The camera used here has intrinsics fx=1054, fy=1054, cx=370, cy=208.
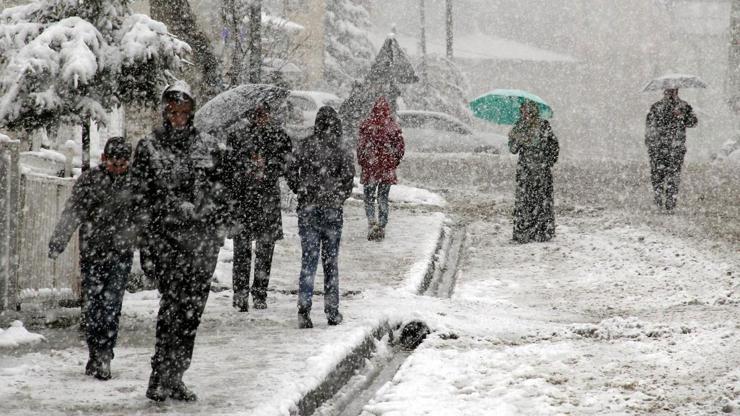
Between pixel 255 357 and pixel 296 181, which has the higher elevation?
pixel 296 181

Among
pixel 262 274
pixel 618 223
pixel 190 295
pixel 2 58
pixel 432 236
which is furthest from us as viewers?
pixel 618 223

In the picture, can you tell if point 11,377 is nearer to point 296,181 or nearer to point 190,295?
point 190,295

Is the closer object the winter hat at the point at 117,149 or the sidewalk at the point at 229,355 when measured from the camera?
the sidewalk at the point at 229,355

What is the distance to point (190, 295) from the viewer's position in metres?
6.07

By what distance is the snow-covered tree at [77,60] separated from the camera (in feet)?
33.8

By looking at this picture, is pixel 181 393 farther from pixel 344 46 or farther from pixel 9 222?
pixel 344 46

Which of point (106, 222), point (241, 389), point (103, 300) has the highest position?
point (106, 222)

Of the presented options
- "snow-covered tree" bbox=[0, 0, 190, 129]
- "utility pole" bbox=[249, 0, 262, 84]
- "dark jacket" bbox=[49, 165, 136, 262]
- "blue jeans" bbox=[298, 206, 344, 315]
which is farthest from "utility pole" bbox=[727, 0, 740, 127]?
"dark jacket" bbox=[49, 165, 136, 262]

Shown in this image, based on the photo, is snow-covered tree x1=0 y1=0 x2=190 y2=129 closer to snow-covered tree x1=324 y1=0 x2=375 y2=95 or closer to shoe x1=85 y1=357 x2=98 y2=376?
shoe x1=85 y1=357 x2=98 y2=376

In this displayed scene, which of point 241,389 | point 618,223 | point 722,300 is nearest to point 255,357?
point 241,389

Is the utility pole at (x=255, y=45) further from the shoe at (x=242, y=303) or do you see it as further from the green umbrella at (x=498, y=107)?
the shoe at (x=242, y=303)

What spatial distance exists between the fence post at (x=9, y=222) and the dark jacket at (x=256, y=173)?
1721 mm

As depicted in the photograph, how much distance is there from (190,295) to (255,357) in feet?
4.80

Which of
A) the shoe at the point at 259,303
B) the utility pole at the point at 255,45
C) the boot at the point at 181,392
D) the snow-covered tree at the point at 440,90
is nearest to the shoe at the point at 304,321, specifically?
the shoe at the point at 259,303
